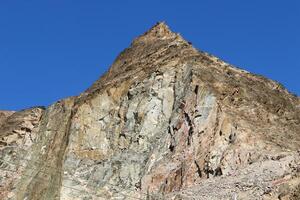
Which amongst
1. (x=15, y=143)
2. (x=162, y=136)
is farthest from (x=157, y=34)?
(x=162, y=136)

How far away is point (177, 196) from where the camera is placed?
2897 centimetres

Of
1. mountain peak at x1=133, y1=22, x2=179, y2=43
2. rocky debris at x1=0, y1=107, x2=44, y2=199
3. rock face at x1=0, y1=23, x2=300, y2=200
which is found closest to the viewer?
rock face at x1=0, y1=23, x2=300, y2=200

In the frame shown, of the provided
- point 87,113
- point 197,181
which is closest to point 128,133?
point 87,113

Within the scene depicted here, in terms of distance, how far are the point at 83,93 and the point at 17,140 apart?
6808 millimetres

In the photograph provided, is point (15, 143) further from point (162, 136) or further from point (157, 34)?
point (162, 136)

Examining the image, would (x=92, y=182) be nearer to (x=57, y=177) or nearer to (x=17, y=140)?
(x=57, y=177)

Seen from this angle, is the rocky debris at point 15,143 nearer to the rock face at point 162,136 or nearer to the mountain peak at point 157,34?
the rock face at point 162,136

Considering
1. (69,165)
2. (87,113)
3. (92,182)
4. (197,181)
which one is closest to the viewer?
(197,181)

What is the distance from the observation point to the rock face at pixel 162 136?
29578 mm

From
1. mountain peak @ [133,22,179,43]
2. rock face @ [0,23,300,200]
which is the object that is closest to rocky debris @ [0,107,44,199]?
rock face @ [0,23,300,200]

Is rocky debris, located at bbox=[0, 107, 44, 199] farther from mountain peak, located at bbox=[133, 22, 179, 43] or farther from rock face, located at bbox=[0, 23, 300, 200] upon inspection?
mountain peak, located at bbox=[133, 22, 179, 43]

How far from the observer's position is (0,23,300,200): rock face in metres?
29.6

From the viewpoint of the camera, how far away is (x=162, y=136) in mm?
38531

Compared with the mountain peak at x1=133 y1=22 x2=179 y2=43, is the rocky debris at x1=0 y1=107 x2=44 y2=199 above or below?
below
